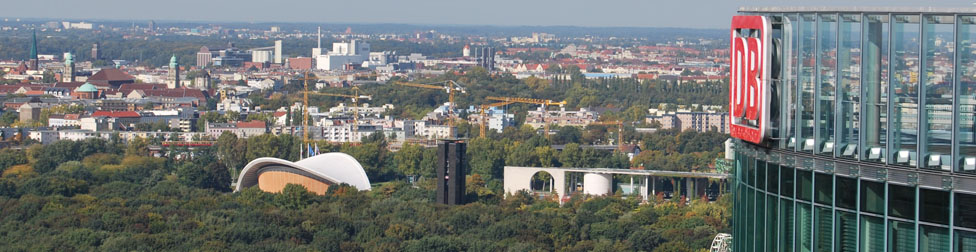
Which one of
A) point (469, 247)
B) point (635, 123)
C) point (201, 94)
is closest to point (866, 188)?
point (469, 247)

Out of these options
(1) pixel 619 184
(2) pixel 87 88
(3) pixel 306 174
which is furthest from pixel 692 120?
(2) pixel 87 88

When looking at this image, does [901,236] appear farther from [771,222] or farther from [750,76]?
[750,76]

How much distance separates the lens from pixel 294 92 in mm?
190750

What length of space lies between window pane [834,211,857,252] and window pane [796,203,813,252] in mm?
412

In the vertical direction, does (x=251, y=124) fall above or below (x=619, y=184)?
above

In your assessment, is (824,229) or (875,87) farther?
(824,229)

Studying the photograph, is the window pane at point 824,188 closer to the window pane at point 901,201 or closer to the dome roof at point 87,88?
the window pane at point 901,201

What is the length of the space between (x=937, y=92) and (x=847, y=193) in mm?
1269

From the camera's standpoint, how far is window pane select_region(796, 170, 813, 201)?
46.3ft

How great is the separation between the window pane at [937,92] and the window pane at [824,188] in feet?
3.66

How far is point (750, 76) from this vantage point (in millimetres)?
14625

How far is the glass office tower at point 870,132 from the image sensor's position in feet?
41.1

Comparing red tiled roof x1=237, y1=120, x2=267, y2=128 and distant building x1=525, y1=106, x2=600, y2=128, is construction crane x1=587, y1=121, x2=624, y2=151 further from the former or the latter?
red tiled roof x1=237, y1=120, x2=267, y2=128

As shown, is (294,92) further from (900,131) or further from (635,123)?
(900,131)
